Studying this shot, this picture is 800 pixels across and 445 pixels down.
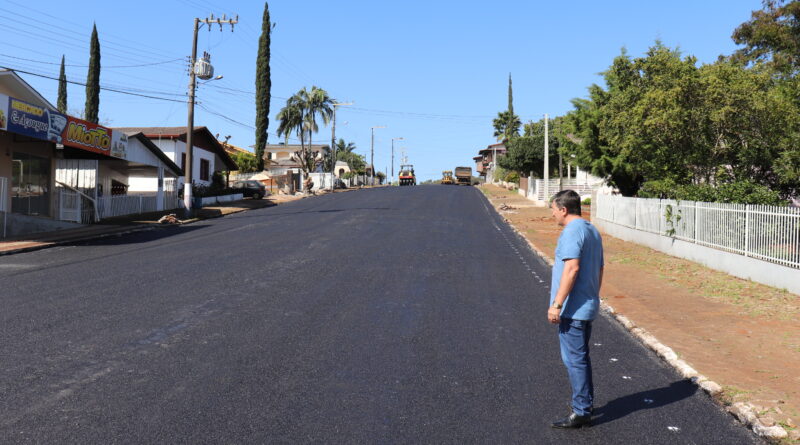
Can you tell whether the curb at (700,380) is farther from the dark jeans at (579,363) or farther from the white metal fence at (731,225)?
the white metal fence at (731,225)

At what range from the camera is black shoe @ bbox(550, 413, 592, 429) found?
15.2 feet

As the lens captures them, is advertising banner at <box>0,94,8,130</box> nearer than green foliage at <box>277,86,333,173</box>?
Yes

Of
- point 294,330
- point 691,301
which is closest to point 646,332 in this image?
point 691,301

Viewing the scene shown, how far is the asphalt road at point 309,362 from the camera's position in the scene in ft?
15.1

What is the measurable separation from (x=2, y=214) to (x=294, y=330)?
1555 cm

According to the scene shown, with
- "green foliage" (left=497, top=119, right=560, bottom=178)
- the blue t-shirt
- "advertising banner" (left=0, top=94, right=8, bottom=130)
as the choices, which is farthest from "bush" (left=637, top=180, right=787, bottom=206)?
"green foliage" (left=497, top=119, right=560, bottom=178)

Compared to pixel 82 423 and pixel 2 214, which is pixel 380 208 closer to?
pixel 2 214

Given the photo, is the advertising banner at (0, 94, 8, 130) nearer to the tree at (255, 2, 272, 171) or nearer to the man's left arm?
the man's left arm

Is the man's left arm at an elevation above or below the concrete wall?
above

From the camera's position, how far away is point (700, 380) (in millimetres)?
5805

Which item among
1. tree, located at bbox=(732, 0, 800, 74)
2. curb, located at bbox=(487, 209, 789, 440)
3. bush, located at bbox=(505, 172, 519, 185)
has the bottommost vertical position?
curb, located at bbox=(487, 209, 789, 440)

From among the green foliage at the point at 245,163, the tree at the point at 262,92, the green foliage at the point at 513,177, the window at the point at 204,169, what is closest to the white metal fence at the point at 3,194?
the window at the point at 204,169

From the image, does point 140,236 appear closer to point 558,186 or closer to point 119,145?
point 119,145

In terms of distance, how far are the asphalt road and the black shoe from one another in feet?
0.24
